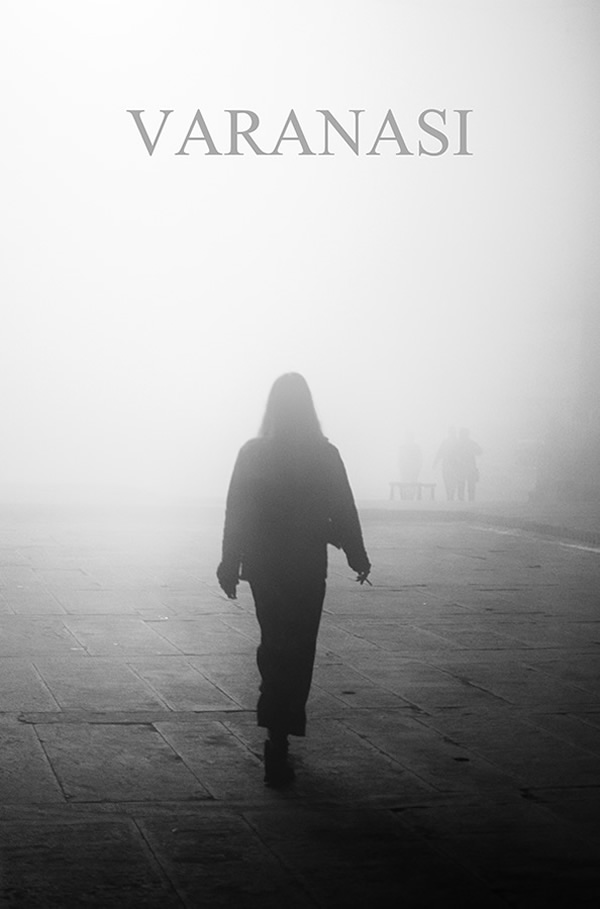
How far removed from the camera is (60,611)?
1001cm

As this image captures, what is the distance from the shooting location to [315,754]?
5770mm

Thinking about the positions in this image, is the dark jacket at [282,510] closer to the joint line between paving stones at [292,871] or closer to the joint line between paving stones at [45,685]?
the joint line between paving stones at [292,871]

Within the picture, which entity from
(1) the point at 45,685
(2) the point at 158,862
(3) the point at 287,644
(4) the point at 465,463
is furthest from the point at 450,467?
(2) the point at 158,862

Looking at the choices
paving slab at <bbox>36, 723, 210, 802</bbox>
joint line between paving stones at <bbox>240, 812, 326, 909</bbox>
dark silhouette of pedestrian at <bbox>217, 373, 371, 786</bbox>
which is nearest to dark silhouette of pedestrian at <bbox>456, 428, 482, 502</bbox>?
paving slab at <bbox>36, 723, 210, 802</bbox>

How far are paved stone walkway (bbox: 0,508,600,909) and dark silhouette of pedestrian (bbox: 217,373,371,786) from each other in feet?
1.23

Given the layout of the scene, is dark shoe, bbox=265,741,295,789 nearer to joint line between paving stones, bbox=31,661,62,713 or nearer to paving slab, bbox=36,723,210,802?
paving slab, bbox=36,723,210,802

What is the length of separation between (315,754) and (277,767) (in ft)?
1.58

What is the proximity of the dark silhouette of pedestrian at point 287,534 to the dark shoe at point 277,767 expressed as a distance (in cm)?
18

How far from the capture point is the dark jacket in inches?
223

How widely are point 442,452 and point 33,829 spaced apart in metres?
22.7

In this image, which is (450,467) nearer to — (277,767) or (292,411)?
(292,411)

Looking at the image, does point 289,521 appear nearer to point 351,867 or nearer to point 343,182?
point 351,867

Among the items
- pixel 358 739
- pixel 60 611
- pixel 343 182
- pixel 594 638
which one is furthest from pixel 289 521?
pixel 343 182

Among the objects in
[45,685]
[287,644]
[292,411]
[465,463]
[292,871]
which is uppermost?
[465,463]
